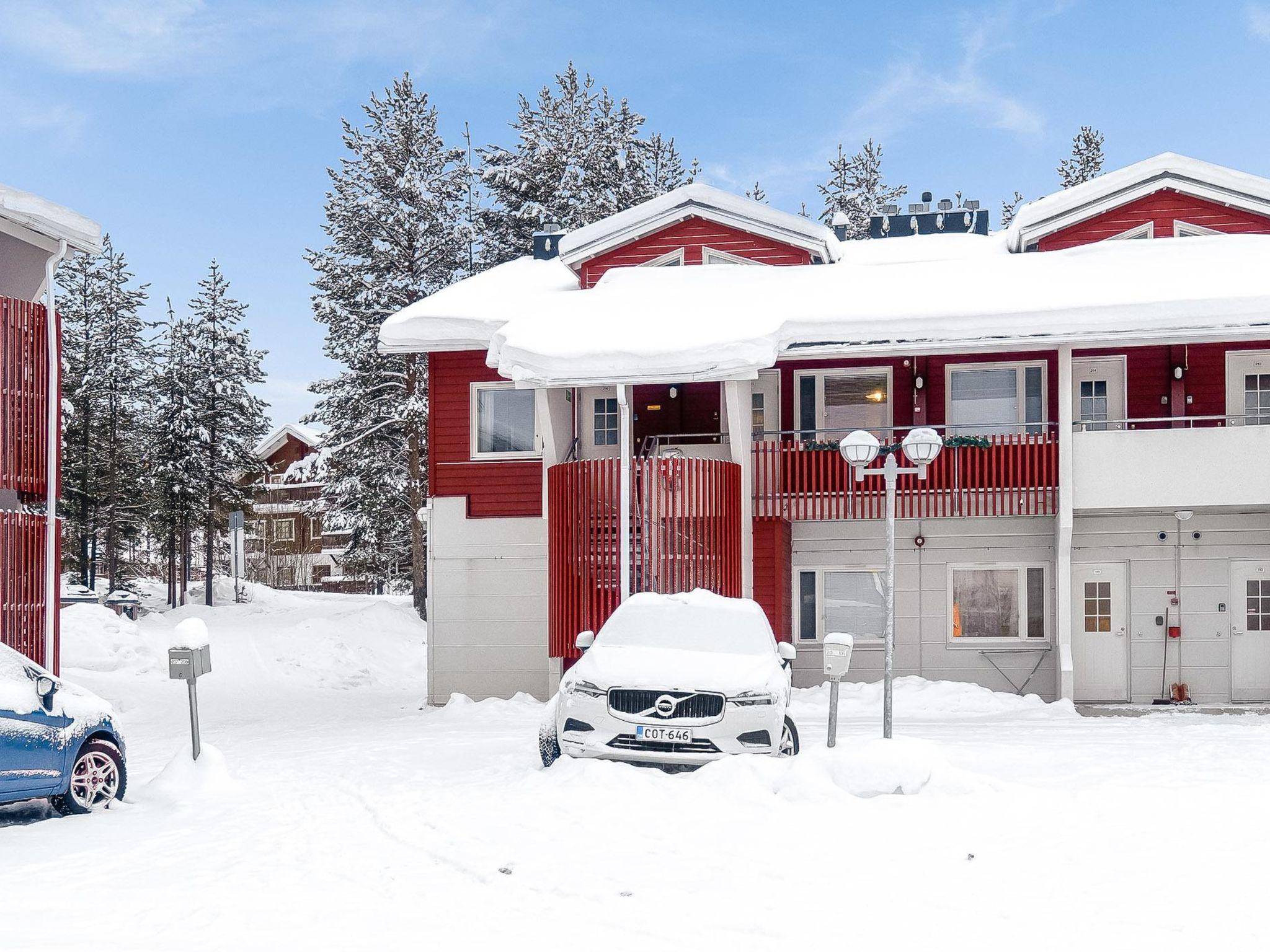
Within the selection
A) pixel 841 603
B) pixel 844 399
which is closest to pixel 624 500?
pixel 841 603

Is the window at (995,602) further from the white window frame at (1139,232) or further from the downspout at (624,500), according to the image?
the white window frame at (1139,232)

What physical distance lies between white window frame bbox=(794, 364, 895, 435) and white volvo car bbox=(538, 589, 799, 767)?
959 centimetres

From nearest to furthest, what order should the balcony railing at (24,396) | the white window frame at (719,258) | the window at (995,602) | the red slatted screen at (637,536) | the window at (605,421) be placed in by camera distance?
the balcony railing at (24,396) → the red slatted screen at (637,536) → the window at (995,602) → the window at (605,421) → the white window frame at (719,258)

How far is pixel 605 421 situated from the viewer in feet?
72.0

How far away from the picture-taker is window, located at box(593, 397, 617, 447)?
21797 mm

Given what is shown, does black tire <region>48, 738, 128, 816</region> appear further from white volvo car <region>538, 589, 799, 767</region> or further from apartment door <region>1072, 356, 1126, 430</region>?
apartment door <region>1072, 356, 1126, 430</region>

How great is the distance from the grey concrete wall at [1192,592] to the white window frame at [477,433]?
922 centimetres

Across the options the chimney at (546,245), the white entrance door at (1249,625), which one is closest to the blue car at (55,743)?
the white entrance door at (1249,625)

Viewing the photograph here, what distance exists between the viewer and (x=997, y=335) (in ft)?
61.2

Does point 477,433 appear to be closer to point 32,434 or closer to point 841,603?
point 841,603

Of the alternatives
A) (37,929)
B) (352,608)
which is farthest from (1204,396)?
(352,608)

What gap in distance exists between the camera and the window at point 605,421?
71.5 feet

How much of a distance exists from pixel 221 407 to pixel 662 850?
1598 inches

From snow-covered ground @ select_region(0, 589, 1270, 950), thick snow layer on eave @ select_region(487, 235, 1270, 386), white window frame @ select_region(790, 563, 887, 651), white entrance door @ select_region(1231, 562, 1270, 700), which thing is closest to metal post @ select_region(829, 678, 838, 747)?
snow-covered ground @ select_region(0, 589, 1270, 950)
